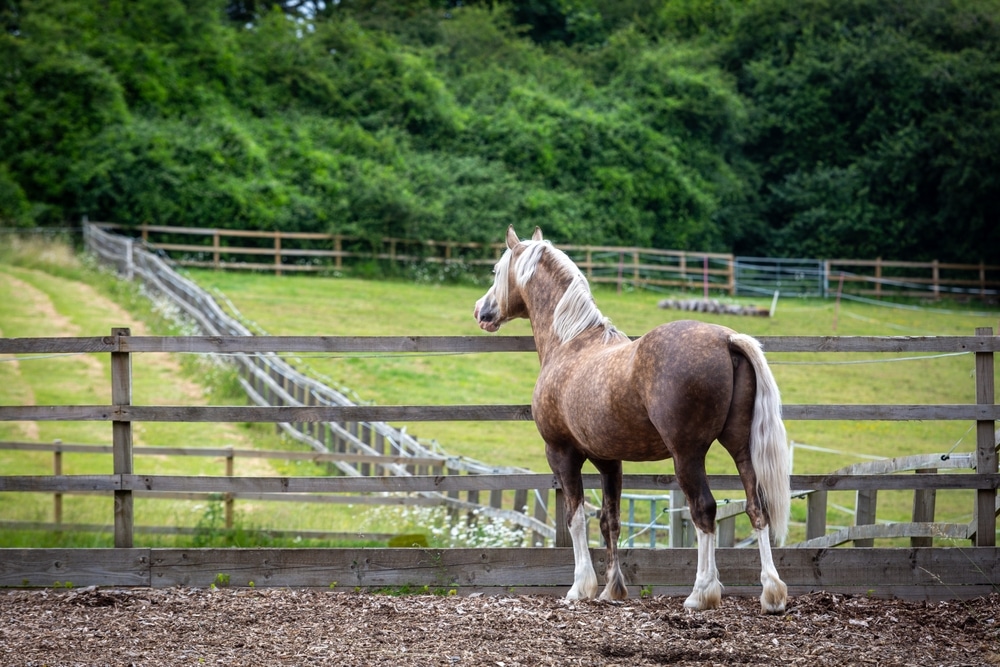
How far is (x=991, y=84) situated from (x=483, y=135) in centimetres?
2046

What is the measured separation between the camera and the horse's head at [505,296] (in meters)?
5.69

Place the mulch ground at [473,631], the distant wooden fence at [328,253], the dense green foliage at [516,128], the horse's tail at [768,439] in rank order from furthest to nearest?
the dense green foliage at [516,128] → the distant wooden fence at [328,253] → the horse's tail at [768,439] → the mulch ground at [473,631]

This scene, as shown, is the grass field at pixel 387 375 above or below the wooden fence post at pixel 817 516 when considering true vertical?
below

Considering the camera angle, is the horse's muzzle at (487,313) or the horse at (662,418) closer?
the horse at (662,418)

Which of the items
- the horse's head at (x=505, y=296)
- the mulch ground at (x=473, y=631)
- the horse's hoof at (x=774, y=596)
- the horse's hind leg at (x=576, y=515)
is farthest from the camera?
the horse's head at (x=505, y=296)

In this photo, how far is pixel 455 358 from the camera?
62.2ft

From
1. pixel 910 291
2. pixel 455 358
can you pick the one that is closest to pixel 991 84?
pixel 910 291

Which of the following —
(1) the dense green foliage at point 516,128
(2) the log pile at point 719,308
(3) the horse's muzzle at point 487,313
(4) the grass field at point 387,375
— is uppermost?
(1) the dense green foliage at point 516,128

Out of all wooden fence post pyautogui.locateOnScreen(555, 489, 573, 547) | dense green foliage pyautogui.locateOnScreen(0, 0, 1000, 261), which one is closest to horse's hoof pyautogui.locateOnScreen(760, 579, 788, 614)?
wooden fence post pyautogui.locateOnScreen(555, 489, 573, 547)

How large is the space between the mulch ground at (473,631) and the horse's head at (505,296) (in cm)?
166

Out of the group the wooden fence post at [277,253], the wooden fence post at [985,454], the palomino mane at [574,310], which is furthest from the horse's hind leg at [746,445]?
the wooden fence post at [277,253]

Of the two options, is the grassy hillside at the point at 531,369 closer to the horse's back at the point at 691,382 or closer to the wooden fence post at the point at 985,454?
the wooden fence post at the point at 985,454

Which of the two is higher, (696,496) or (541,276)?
(541,276)

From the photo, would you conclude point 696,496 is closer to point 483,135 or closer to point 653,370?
point 653,370
